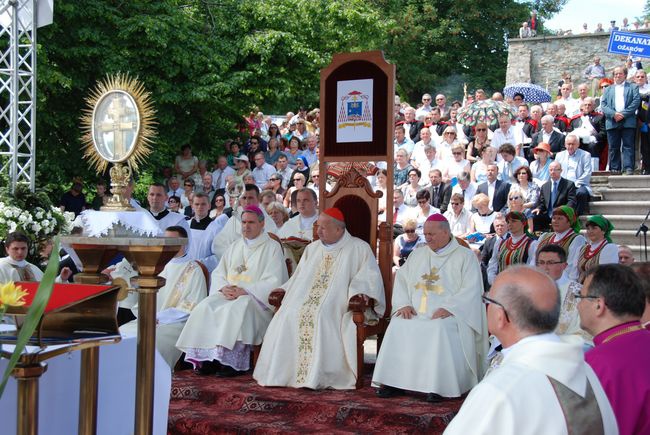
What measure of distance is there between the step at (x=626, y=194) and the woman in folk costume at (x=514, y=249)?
4186 millimetres

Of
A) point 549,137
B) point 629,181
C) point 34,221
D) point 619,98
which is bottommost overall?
point 34,221

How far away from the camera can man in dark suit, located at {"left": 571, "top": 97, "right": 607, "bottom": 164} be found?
→ 595 inches

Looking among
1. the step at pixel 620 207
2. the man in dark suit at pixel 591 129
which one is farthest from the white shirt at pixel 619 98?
A: the step at pixel 620 207

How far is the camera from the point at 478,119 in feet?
51.5

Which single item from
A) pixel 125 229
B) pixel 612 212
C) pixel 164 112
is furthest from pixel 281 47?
pixel 125 229

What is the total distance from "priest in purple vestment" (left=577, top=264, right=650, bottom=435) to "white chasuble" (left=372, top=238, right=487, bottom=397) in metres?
3.51

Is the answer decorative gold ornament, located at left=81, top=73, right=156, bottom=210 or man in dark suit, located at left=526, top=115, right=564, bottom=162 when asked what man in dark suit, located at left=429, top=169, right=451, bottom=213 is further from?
decorative gold ornament, located at left=81, top=73, right=156, bottom=210

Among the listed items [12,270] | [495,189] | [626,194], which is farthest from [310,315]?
[626,194]

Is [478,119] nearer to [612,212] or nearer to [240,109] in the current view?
[612,212]

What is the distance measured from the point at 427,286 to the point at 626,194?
7.17 m

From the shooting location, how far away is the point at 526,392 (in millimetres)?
2645

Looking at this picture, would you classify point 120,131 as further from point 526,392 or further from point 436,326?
point 436,326

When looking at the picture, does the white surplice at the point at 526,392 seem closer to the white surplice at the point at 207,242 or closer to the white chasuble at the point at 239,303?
the white chasuble at the point at 239,303

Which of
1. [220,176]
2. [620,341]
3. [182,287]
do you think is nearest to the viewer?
[620,341]
